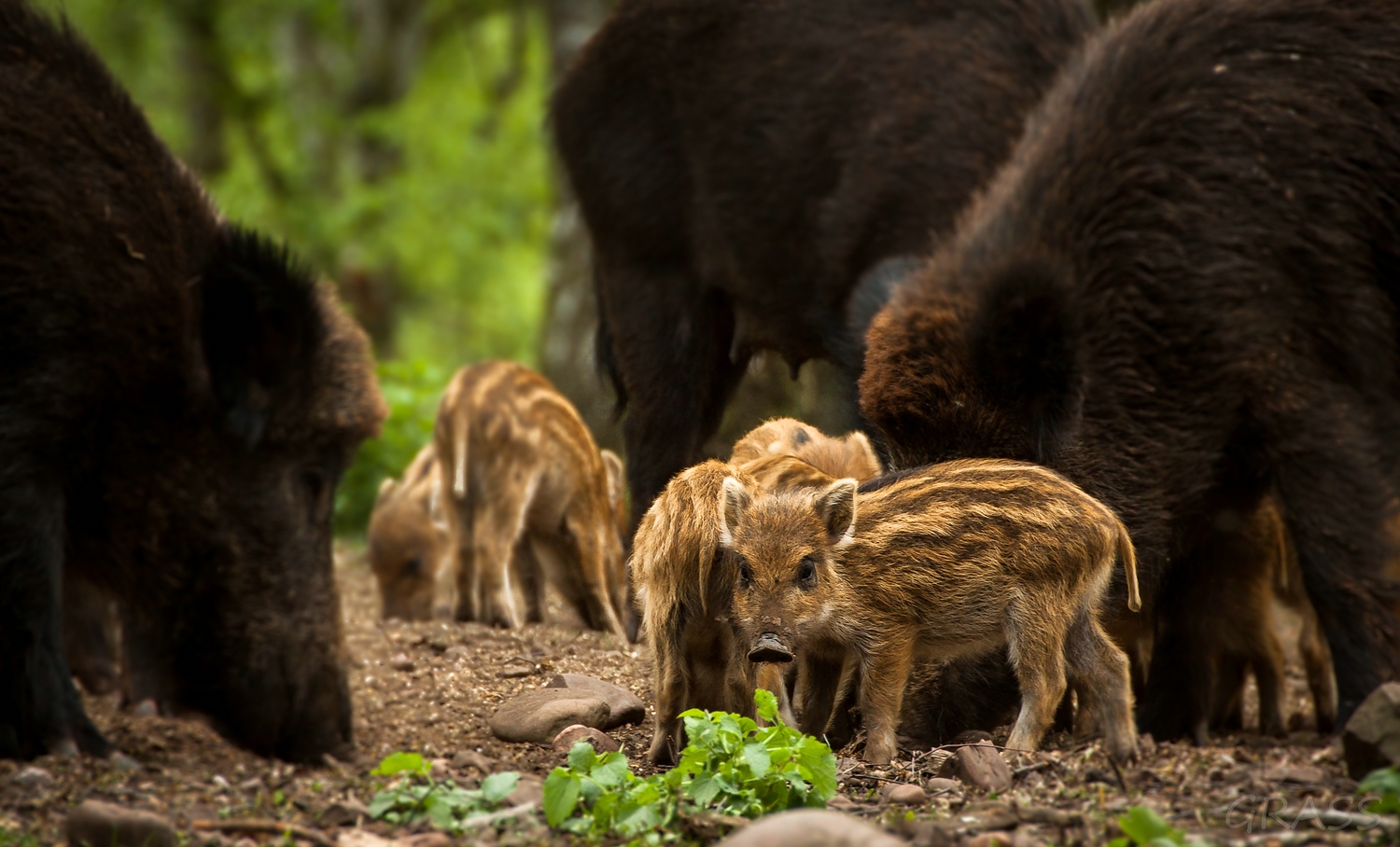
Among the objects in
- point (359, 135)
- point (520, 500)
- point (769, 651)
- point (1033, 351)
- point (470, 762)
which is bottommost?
point (470, 762)

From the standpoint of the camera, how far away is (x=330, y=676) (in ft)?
14.4

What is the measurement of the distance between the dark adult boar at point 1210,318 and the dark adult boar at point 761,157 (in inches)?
52.6

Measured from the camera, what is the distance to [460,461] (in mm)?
6969

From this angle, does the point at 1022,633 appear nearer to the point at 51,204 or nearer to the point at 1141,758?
the point at 1141,758

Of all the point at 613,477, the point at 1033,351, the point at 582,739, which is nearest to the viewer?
the point at 582,739

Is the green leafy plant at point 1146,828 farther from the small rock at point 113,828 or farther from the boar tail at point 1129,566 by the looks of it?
the small rock at point 113,828

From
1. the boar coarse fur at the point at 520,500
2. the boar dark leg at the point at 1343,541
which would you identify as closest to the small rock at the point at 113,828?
the boar dark leg at the point at 1343,541

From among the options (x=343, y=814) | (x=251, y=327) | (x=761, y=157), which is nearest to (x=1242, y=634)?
(x=761, y=157)

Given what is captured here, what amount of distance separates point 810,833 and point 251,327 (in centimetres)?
227

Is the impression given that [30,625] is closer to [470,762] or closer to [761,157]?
[470,762]

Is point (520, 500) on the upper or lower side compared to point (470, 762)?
upper

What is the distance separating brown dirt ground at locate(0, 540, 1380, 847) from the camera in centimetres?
338

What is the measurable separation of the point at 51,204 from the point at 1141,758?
3167mm

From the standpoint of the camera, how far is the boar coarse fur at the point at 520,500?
275 inches
